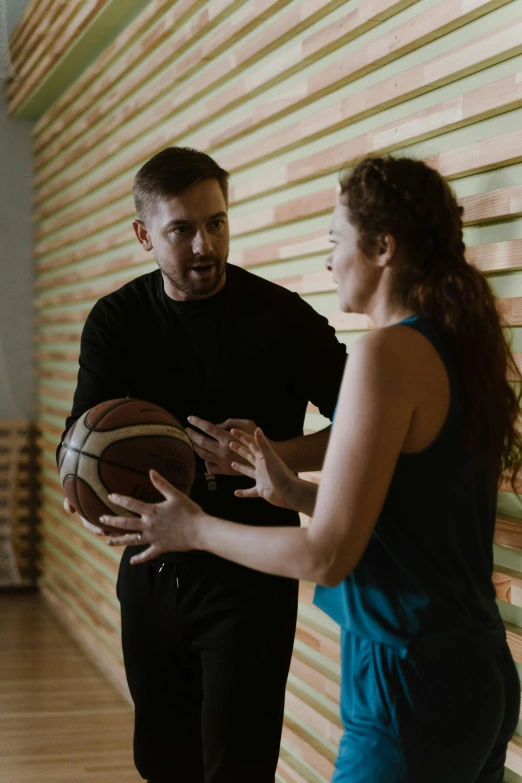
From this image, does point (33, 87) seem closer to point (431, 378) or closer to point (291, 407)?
point (291, 407)

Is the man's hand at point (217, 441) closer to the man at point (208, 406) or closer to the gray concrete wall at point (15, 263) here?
the man at point (208, 406)

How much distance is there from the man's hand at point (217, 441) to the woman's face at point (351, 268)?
2.19 ft

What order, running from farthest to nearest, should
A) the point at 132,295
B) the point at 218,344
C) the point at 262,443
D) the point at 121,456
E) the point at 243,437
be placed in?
the point at 132,295 < the point at 218,344 < the point at 121,456 < the point at 243,437 < the point at 262,443

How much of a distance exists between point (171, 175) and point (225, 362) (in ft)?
1.65

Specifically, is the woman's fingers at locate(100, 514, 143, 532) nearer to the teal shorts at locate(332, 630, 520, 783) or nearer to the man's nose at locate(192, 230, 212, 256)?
the teal shorts at locate(332, 630, 520, 783)

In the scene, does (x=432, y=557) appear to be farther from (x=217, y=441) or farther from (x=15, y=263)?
(x=15, y=263)

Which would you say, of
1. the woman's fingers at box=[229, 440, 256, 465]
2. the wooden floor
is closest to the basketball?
the woman's fingers at box=[229, 440, 256, 465]

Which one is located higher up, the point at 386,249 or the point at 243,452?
the point at 386,249

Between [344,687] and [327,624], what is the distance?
153 centimetres

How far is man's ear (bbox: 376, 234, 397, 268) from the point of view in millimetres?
1581

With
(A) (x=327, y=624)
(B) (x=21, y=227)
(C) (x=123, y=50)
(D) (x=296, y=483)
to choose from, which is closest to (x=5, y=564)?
(B) (x=21, y=227)

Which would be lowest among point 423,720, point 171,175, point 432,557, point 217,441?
point 423,720

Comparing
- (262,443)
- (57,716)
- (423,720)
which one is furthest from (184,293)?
(57,716)

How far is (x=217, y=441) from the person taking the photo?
92.0 inches
